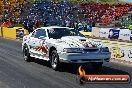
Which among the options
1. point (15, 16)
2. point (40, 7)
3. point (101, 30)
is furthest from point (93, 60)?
point (40, 7)

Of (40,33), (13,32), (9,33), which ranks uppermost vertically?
(40,33)

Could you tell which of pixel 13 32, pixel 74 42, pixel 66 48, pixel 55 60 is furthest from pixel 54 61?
pixel 13 32

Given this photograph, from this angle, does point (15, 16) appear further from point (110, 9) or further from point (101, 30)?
point (101, 30)

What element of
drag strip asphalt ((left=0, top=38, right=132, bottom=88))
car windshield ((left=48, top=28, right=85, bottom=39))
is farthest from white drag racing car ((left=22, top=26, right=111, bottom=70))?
drag strip asphalt ((left=0, top=38, right=132, bottom=88))

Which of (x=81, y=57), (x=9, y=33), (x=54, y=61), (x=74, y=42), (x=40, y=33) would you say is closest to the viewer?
(x=81, y=57)

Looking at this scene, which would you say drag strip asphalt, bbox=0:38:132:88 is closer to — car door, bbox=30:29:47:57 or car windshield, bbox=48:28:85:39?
car door, bbox=30:29:47:57

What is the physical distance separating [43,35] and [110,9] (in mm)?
58429

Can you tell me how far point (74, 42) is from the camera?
12523 mm

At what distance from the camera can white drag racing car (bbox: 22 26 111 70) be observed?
12.2 meters

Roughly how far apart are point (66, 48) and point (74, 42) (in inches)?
16.5

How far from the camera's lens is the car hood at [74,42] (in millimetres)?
12305

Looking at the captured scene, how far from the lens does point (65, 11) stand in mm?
70938

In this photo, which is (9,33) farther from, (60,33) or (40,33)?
(60,33)

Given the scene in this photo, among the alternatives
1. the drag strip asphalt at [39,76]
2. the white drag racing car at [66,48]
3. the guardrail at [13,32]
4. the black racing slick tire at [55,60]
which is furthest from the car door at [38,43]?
the guardrail at [13,32]
